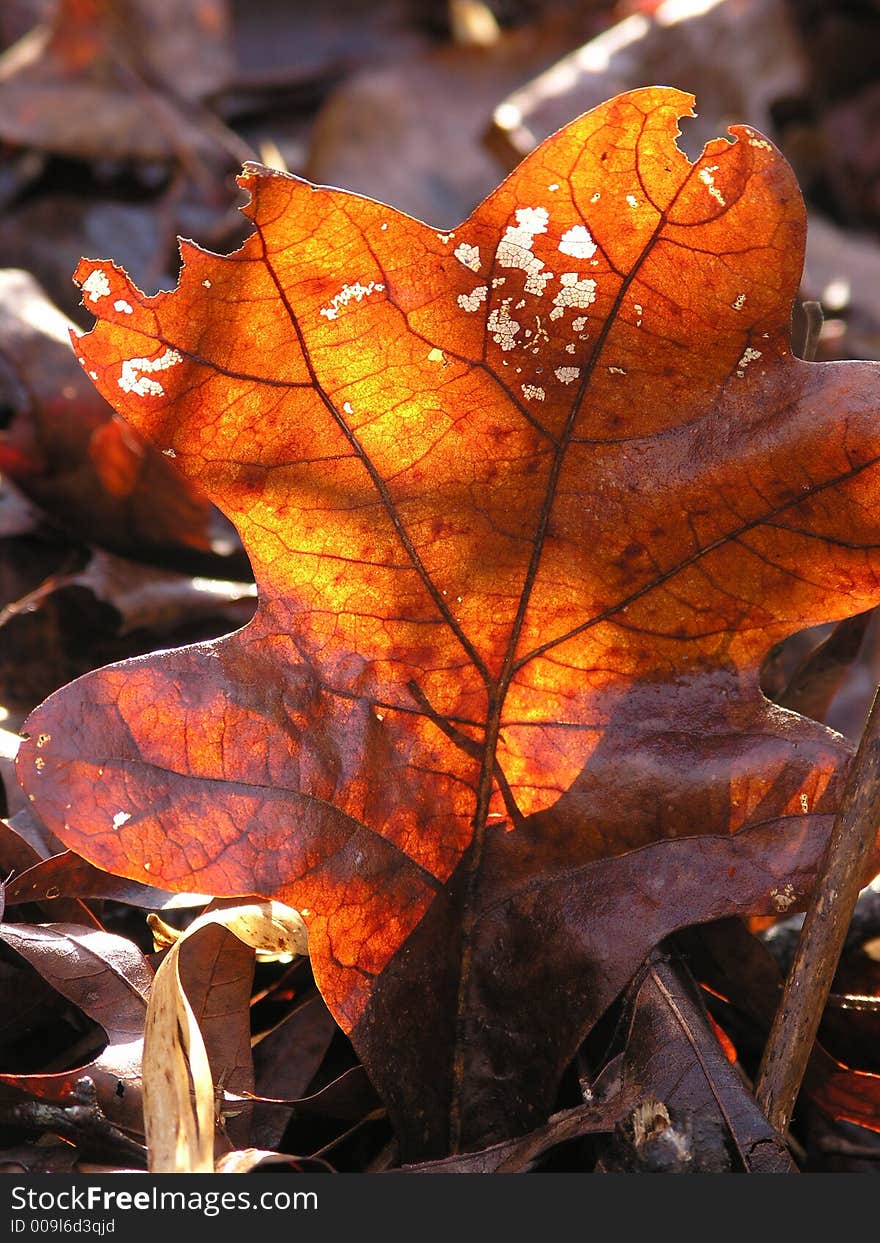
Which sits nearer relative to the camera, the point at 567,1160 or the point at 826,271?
the point at 567,1160

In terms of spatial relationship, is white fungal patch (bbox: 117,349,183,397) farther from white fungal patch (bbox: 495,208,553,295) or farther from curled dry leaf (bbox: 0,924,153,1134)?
curled dry leaf (bbox: 0,924,153,1134)

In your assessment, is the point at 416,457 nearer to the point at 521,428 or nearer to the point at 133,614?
the point at 521,428

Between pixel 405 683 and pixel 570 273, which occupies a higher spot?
pixel 570 273

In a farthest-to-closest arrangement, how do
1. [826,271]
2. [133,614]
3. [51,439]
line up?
1. [826,271]
2. [51,439]
3. [133,614]

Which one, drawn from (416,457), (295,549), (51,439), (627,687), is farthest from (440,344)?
(51,439)

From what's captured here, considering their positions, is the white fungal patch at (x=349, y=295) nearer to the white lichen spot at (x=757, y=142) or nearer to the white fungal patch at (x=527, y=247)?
the white fungal patch at (x=527, y=247)

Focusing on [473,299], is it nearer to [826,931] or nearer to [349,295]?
[349,295]
